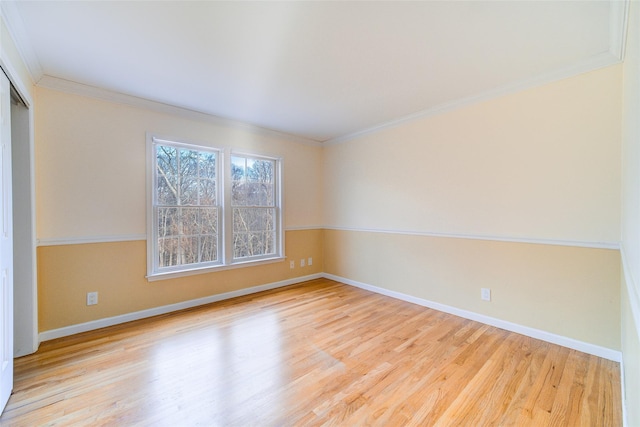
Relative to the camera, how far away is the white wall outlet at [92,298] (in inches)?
104

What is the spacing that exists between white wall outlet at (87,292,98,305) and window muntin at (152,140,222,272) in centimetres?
56

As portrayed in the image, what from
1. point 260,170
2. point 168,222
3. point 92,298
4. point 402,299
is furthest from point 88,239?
point 402,299

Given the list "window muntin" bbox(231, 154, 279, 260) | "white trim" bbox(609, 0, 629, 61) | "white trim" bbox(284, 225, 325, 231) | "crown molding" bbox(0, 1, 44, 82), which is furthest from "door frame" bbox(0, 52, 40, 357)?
"white trim" bbox(609, 0, 629, 61)

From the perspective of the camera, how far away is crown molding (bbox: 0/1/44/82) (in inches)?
62.8

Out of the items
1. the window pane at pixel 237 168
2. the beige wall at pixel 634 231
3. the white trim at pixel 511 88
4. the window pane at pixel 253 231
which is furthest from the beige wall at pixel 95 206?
the beige wall at pixel 634 231

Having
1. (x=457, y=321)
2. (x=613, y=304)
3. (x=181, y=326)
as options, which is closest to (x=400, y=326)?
(x=457, y=321)

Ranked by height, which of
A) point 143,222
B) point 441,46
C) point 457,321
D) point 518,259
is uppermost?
point 441,46

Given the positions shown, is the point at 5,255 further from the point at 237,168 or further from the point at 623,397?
the point at 623,397

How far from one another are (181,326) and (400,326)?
2.28 metres

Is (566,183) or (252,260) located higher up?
(566,183)

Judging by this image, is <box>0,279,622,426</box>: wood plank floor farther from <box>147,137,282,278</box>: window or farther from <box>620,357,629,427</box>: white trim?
<box>147,137,282,278</box>: window

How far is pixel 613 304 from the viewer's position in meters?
2.10

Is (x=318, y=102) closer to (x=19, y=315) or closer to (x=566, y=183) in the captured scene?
(x=566, y=183)

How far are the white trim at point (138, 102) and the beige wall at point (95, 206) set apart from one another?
0.15ft
